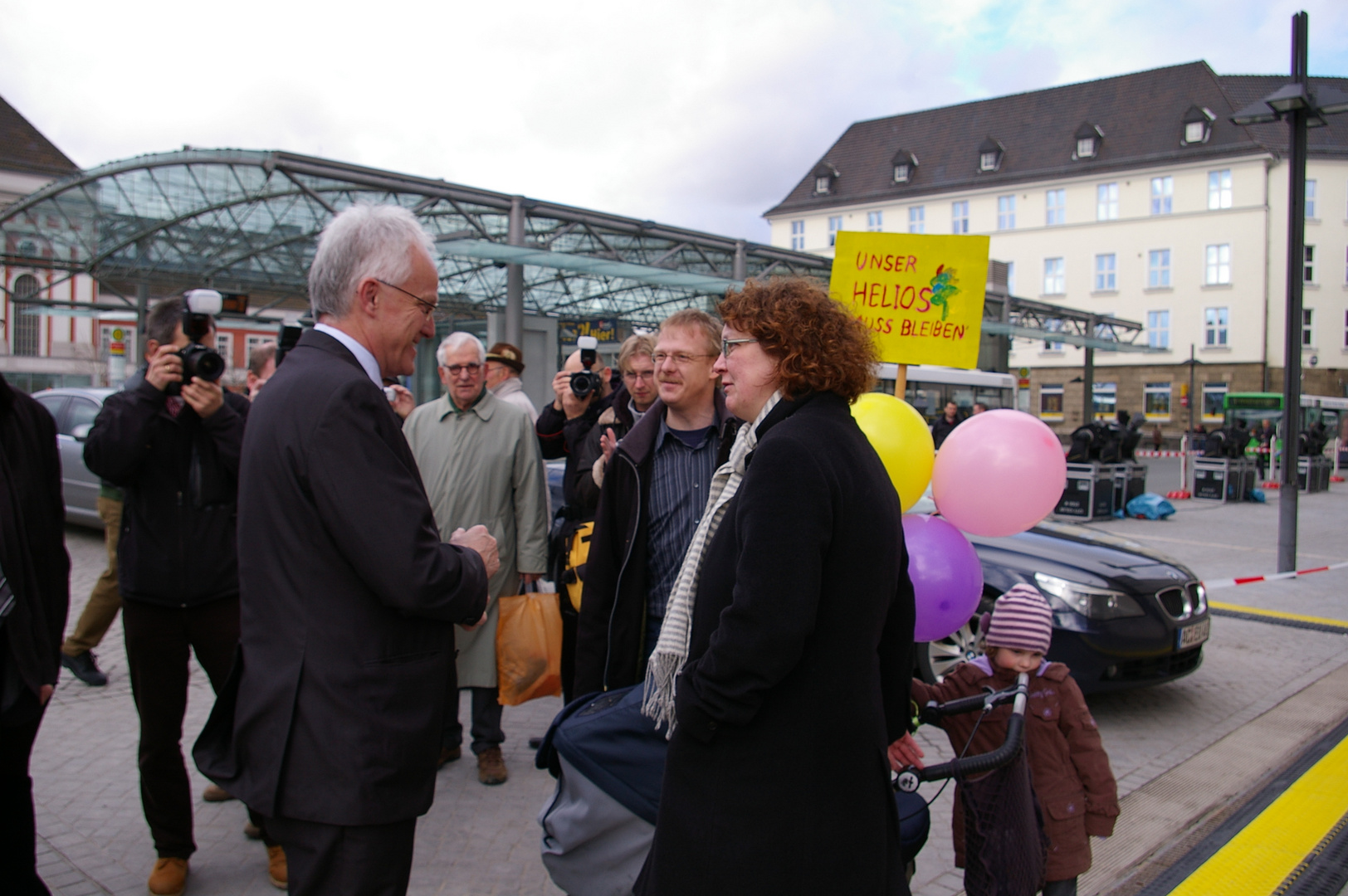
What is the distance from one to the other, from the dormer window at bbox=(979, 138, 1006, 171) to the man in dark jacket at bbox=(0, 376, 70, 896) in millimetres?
60964

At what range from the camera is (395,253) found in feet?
6.61

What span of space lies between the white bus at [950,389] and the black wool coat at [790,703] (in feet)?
58.3

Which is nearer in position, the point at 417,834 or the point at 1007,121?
the point at 417,834

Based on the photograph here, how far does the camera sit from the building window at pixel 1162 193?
1957 inches

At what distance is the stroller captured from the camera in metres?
2.21

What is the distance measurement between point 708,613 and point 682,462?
136 cm

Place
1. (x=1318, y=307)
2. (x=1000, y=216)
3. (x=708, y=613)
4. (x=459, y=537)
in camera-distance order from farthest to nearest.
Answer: (x=1000, y=216), (x=1318, y=307), (x=459, y=537), (x=708, y=613)

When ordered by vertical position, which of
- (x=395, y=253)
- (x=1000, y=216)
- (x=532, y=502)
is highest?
(x=1000, y=216)

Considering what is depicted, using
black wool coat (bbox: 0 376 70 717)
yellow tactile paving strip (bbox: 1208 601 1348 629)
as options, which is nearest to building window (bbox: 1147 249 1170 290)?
yellow tactile paving strip (bbox: 1208 601 1348 629)

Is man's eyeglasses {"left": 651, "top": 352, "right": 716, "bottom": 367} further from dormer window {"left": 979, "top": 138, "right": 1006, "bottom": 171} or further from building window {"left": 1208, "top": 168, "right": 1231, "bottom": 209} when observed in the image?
dormer window {"left": 979, "top": 138, "right": 1006, "bottom": 171}

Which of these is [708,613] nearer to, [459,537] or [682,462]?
[459,537]

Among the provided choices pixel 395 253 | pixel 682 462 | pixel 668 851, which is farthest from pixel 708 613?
pixel 682 462

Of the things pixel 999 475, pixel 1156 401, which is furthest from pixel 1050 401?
pixel 999 475

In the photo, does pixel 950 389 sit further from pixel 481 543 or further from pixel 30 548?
pixel 30 548
